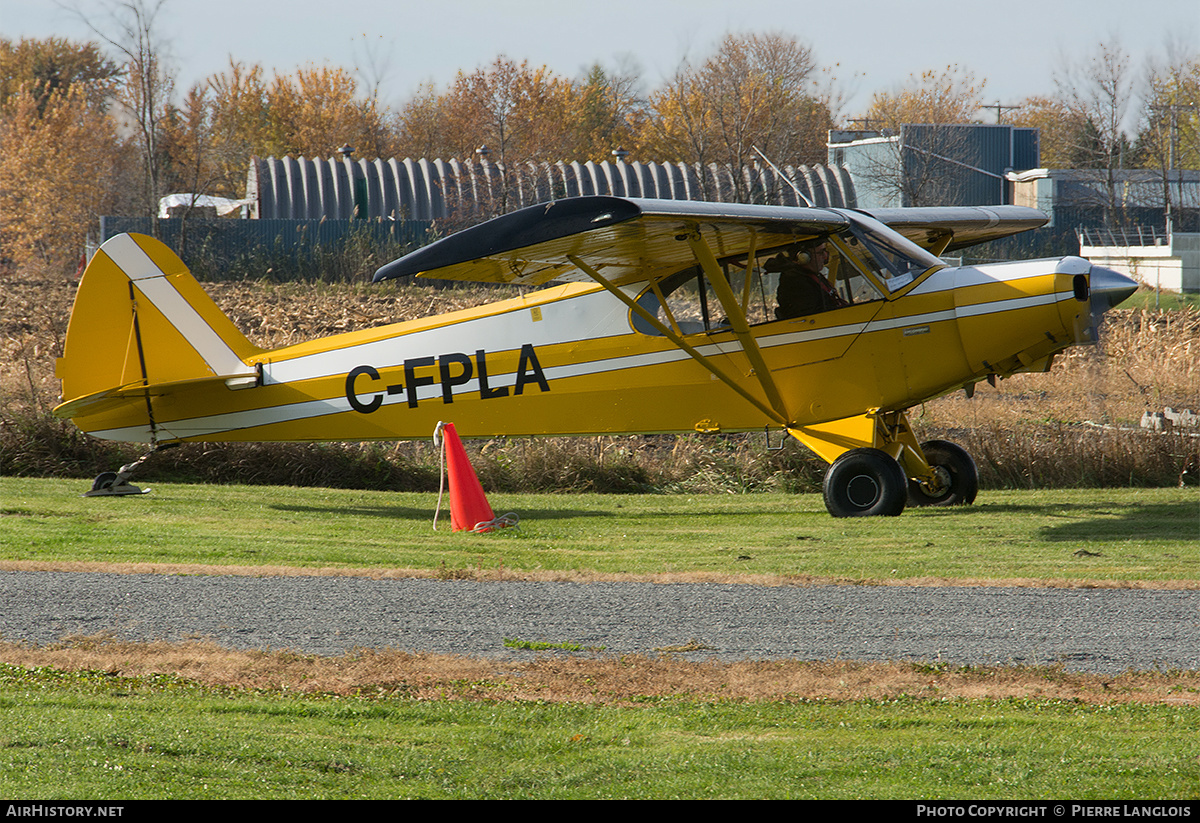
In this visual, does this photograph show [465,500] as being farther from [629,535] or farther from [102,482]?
[102,482]

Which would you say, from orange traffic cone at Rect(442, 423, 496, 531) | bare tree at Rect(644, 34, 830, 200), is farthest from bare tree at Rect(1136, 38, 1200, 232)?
orange traffic cone at Rect(442, 423, 496, 531)

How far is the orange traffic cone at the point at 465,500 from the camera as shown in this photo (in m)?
10.3

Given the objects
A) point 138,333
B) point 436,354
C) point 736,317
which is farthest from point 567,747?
point 138,333

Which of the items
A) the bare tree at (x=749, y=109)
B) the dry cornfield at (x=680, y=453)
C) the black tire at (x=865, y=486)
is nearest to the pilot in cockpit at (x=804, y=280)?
the black tire at (x=865, y=486)

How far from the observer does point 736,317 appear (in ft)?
33.9

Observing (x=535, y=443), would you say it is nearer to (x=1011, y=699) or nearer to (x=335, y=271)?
(x=1011, y=699)

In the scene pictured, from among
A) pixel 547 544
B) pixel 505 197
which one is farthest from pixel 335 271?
pixel 547 544

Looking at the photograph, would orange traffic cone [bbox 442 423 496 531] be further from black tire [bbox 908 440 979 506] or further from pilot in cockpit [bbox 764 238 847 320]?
black tire [bbox 908 440 979 506]

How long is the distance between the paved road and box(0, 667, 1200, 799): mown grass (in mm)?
949

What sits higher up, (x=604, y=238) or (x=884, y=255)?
(x=604, y=238)

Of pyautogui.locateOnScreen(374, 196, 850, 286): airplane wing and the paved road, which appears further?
pyautogui.locateOnScreen(374, 196, 850, 286): airplane wing

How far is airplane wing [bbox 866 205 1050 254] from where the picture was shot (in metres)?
12.5

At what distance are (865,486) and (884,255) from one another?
2.21 metres

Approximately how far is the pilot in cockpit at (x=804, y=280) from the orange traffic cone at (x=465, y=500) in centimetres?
337
